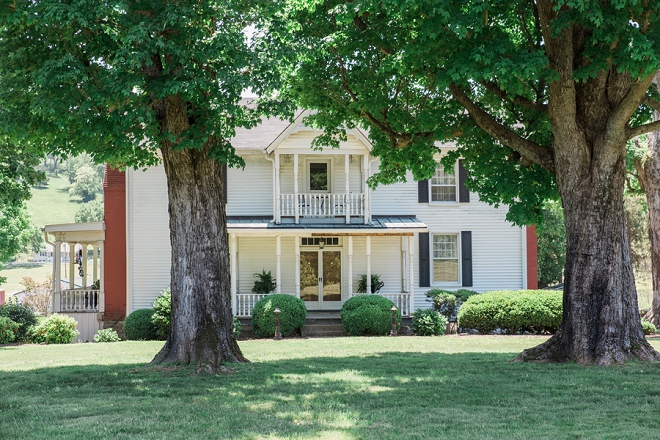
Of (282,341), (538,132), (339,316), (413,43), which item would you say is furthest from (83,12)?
(339,316)

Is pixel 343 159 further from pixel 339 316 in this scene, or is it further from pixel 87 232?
pixel 87 232

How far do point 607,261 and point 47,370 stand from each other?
31.4 ft

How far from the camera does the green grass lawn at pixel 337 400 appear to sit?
7.18 m

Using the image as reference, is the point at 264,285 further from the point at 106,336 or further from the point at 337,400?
the point at 337,400

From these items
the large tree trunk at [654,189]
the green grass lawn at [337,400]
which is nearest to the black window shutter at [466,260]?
the large tree trunk at [654,189]

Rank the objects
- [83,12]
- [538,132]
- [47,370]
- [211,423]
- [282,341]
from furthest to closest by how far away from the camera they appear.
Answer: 1. [282,341]
2. [538,132]
3. [47,370]
4. [83,12]
5. [211,423]

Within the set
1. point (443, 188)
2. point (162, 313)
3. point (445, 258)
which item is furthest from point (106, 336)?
point (443, 188)

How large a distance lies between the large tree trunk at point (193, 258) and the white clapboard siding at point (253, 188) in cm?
1247

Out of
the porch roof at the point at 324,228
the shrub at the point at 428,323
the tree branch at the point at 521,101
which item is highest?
the tree branch at the point at 521,101

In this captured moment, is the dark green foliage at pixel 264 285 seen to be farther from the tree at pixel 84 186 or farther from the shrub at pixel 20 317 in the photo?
the tree at pixel 84 186

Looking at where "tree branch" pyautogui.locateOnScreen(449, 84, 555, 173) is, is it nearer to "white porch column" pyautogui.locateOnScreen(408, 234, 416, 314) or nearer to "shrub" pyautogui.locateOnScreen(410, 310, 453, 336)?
"shrub" pyautogui.locateOnScreen(410, 310, 453, 336)

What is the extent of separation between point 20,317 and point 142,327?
12.3 ft

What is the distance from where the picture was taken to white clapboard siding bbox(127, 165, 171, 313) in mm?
24047

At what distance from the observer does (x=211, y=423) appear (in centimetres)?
749
